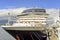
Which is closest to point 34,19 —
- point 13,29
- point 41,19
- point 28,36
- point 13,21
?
point 41,19

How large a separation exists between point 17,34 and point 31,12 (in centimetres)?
1667

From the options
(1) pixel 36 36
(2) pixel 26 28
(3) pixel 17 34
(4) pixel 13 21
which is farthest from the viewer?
(4) pixel 13 21

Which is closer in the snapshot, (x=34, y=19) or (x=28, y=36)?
(x=28, y=36)

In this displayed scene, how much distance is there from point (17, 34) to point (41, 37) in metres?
4.38

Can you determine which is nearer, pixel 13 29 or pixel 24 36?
pixel 13 29

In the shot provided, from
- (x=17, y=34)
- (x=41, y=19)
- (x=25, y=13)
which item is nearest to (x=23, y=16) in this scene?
(x=25, y=13)

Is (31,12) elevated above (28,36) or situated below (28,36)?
above

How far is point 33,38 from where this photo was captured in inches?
1651

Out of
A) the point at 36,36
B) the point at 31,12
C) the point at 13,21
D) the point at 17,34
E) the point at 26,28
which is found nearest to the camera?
the point at 26,28

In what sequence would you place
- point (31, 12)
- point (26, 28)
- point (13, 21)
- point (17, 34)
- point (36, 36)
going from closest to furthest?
point (26, 28)
point (17, 34)
point (36, 36)
point (13, 21)
point (31, 12)

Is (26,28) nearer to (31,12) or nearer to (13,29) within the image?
(13,29)

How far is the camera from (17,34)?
1521 inches

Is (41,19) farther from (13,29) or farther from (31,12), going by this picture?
(13,29)

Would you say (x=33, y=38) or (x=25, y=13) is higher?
(x=25, y=13)
